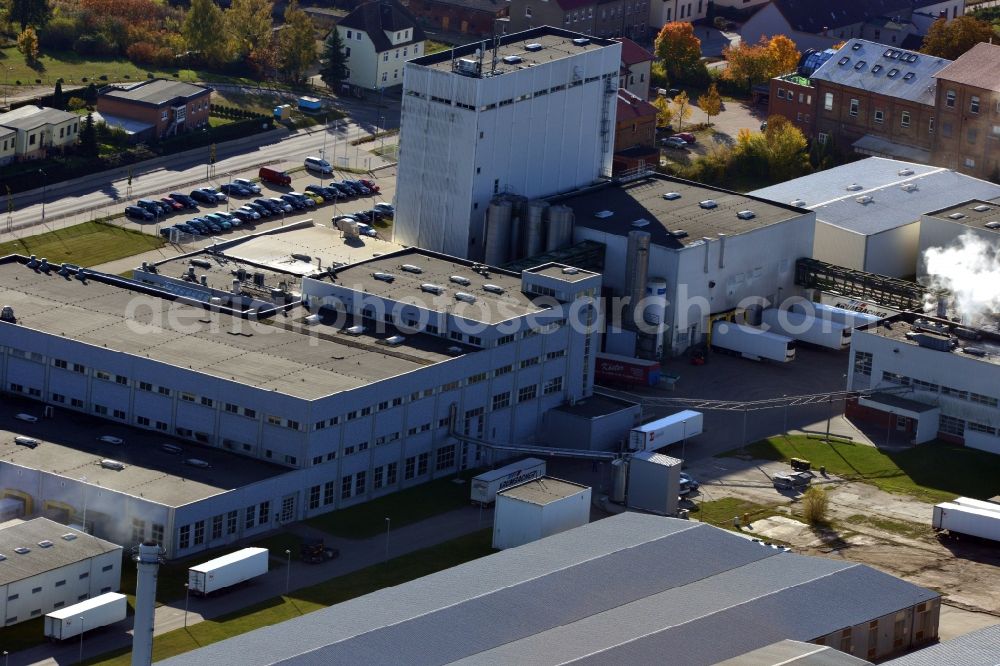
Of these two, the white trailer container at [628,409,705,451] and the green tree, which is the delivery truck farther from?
the green tree

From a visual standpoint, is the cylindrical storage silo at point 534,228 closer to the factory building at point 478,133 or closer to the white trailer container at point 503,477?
the factory building at point 478,133

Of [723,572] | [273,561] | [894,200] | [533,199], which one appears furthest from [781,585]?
[894,200]

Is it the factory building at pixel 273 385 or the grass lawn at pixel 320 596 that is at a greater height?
the factory building at pixel 273 385

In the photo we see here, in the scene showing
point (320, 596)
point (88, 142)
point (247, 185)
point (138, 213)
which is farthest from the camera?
point (88, 142)

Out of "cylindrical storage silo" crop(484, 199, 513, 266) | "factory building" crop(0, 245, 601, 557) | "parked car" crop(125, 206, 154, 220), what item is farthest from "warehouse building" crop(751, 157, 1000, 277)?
"parked car" crop(125, 206, 154, 220)

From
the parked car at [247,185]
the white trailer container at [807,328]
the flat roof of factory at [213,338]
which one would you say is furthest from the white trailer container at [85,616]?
the parked car at [247,185]

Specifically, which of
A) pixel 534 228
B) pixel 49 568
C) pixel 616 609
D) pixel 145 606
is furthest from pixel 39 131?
pixel 145 606

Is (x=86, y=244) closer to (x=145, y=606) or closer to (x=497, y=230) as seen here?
(x=497, y=230)

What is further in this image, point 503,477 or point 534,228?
point 534,228
